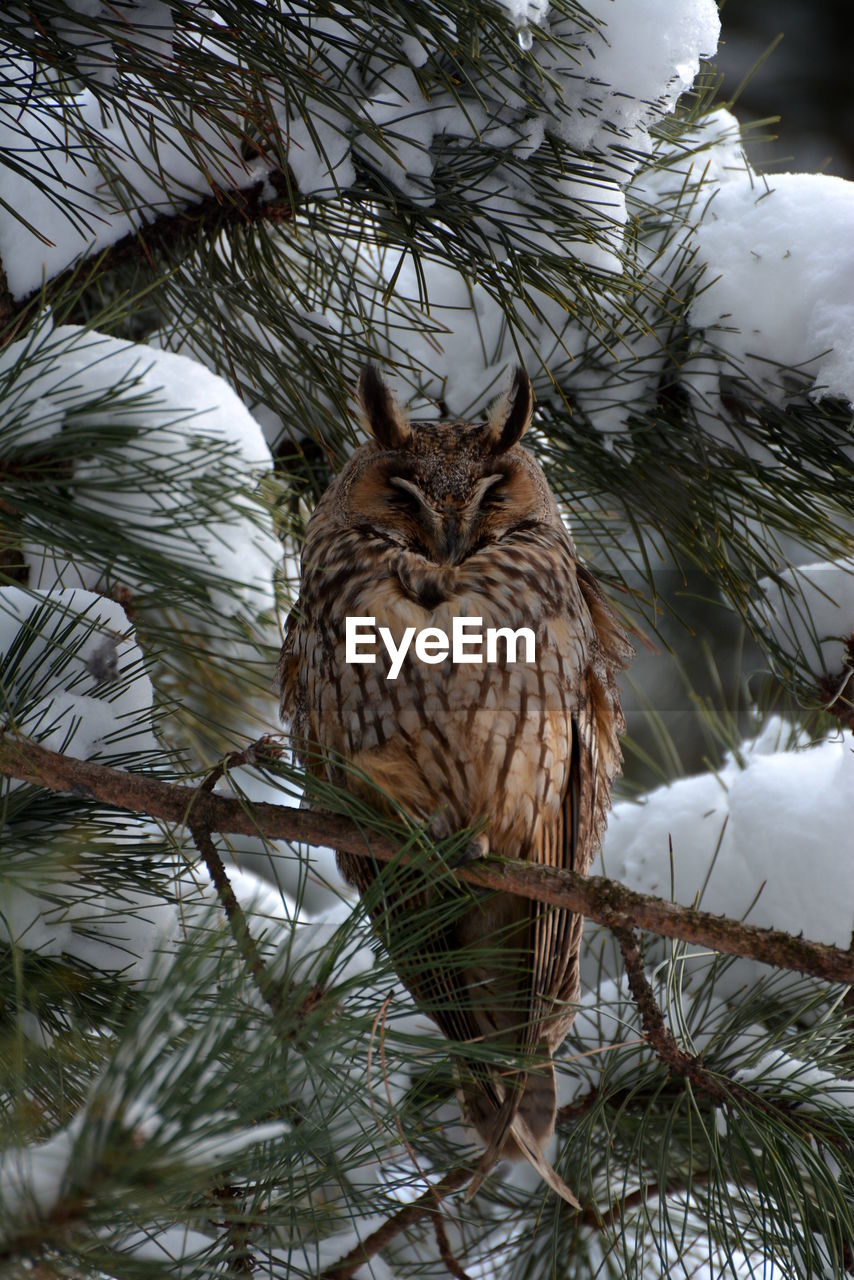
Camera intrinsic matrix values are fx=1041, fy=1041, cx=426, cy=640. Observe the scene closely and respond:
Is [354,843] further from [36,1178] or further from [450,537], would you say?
[36,1178]

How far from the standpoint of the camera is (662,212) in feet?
3.99

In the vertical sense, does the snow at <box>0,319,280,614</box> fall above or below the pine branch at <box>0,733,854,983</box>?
above

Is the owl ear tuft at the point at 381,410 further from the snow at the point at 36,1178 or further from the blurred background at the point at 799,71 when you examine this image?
the blurred background at the point at 799,71

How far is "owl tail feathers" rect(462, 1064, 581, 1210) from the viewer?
1048 mm

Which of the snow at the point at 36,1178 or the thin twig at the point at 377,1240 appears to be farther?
the thin twig at the point at 377,1240

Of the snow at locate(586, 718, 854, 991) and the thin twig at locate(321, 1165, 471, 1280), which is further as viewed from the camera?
the snow at locate(586, 718, 854, 991)

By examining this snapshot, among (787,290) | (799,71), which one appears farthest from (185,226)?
(799,71)

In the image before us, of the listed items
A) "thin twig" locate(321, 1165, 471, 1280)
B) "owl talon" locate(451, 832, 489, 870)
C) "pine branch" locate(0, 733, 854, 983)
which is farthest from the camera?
"thin twig" locate(321, 1165, 471, 1280)

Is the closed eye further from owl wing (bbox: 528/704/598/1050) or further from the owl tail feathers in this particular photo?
the owl tail feathers

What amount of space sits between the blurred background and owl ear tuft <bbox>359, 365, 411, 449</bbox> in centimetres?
314

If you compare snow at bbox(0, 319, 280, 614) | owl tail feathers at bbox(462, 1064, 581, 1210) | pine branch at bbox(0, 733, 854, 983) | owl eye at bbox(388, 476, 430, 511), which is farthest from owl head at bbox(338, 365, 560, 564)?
owl tail feathers at bbox(462, 1064, 581, 1210)

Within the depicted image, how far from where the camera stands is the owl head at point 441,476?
3.69ft

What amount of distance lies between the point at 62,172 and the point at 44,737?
2.29 feet

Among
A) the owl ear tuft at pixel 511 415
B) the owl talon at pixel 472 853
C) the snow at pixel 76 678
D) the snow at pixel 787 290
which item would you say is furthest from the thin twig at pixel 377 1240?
the snow at pixel 787 290
